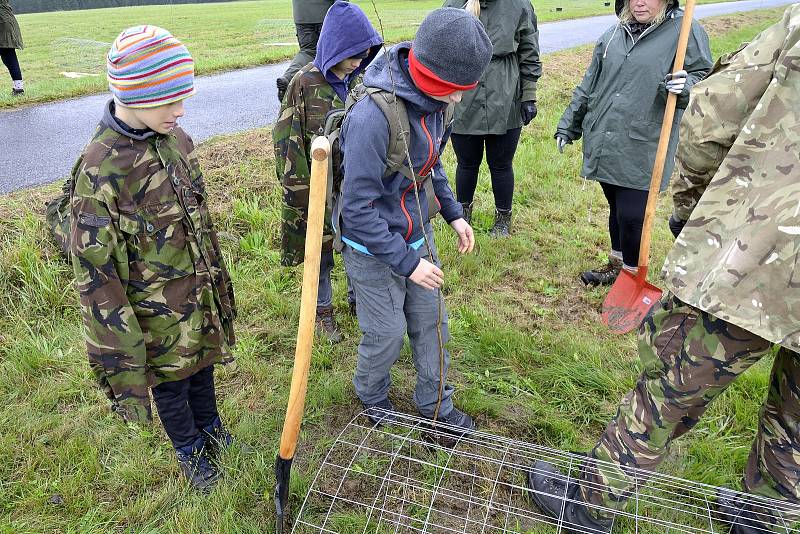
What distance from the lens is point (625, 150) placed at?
138 inches

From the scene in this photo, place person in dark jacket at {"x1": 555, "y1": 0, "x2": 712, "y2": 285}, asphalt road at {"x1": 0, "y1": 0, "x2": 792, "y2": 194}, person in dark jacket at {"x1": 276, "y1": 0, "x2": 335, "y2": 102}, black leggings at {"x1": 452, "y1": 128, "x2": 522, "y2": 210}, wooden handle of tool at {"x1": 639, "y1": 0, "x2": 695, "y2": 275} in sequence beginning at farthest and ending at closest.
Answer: asphalt road at {"x1": 0, "y1": 0, "x2": 792, "y2": 194}
black leggings at {"x1": 452, "y1": 128, "x2": 522, "y2": 210}
person in dark jacket at {"x1": 276, "y1": 0, "x2": 335, "y2": 102}
person in dark jacket at {"x1": 555, "y1": 0, "x2": 712, "y2": 285}
wooden handle of tool at {"x1": 639, "y1": 0, "x2": 695, "y2": 275}

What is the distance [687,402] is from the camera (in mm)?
1833

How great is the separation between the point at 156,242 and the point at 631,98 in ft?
9.34

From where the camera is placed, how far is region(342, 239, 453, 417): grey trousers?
2.36m

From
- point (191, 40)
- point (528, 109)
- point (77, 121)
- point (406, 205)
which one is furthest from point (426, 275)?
point (191, 40)

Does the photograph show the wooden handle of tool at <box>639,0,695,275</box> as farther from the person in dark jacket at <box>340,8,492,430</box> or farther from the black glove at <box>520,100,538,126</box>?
the person in dark jacket at <box>340,8,492,430</box>

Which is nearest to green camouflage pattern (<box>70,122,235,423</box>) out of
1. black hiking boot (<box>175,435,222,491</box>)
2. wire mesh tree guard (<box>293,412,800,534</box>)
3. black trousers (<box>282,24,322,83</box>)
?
black hiking boot (<box>175,435,222,491</box>)

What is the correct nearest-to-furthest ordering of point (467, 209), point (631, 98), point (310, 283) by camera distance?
point (310, 283) → point (631, 98) → point (467, 209)

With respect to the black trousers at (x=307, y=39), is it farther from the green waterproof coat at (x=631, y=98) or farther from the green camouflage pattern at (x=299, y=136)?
the green waterproof coat at (x=631, y=98)

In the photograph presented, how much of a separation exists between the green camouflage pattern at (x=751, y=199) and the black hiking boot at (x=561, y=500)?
3.01 feet

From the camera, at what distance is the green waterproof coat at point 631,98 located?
3.23m

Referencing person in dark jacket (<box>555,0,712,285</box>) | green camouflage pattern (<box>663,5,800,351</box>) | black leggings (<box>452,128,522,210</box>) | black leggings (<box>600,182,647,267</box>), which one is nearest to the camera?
green camouflage pattern (<box>663,5,800,351</box>)

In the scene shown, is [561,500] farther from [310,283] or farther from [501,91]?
[501,91]

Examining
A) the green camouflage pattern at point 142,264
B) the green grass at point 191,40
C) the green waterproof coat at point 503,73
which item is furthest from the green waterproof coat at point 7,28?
the green camouflage pattern at point 142,264
